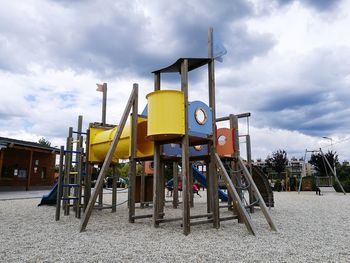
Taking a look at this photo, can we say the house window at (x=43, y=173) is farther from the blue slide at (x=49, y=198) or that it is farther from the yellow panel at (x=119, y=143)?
the yellow panel at (x=119, y=143)

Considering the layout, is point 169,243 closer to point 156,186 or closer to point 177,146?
point 156,186

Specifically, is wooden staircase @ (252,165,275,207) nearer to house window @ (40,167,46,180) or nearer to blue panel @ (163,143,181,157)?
blue panel @ (163,143,181,157)

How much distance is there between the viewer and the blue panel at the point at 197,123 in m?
6.15

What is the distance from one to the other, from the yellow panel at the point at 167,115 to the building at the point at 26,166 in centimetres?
1647

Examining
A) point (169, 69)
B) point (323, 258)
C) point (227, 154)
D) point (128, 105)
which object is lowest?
point (323, 258)

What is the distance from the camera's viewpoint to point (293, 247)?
4320mm

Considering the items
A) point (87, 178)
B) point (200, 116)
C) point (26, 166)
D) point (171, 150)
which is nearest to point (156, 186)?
point (171, 150)

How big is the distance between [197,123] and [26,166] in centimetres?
2170

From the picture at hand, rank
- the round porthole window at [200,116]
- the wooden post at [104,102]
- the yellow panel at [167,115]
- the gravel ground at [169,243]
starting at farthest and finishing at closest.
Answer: the wooden post at [104,102]
the round porthole window at [200,116]
the yellow panel at [167,115]
the gravel ground at [169,243]

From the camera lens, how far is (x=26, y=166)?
23.7m

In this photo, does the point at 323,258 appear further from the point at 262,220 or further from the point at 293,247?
the point at 262,220

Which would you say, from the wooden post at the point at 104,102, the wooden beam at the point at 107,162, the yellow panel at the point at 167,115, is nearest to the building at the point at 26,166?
the wooden post at the point at 104,102

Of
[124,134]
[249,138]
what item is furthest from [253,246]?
[249,138]

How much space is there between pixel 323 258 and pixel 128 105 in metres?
5.10
